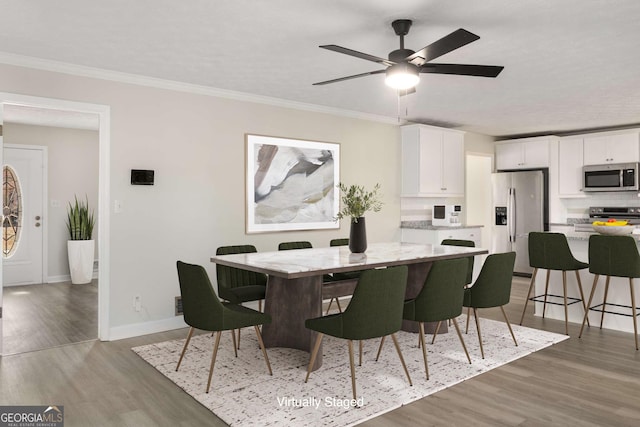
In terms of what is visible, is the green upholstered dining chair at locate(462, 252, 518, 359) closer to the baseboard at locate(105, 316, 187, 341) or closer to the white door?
the baseboard at locate(105, 316, 187, 341)

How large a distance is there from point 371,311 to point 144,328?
2.53m

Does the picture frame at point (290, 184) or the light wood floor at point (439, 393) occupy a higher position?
the picture frame at point (290, 184)

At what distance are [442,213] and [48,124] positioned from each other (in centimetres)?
589

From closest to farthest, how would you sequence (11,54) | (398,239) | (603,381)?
(603,381) → (11,54) → (398,239)

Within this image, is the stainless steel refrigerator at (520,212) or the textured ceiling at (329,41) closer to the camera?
the textured ceiling at (329,41)

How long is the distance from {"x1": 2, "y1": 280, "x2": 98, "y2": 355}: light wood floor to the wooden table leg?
5.72 feet

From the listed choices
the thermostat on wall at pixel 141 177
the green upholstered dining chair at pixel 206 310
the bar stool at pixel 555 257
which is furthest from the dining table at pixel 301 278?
the thermostat on wall at pixel 141 177

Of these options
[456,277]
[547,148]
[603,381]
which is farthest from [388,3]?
[547,148]

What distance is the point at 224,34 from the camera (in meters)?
3.25

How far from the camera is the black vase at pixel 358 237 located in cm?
399

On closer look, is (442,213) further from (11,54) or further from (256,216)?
(11,54)

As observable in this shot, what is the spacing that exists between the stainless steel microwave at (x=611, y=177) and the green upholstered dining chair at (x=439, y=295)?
14.9 feet

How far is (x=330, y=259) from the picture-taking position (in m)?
3.57

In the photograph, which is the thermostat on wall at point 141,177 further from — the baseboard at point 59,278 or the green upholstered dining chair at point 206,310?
the baseboard at point 59,278
